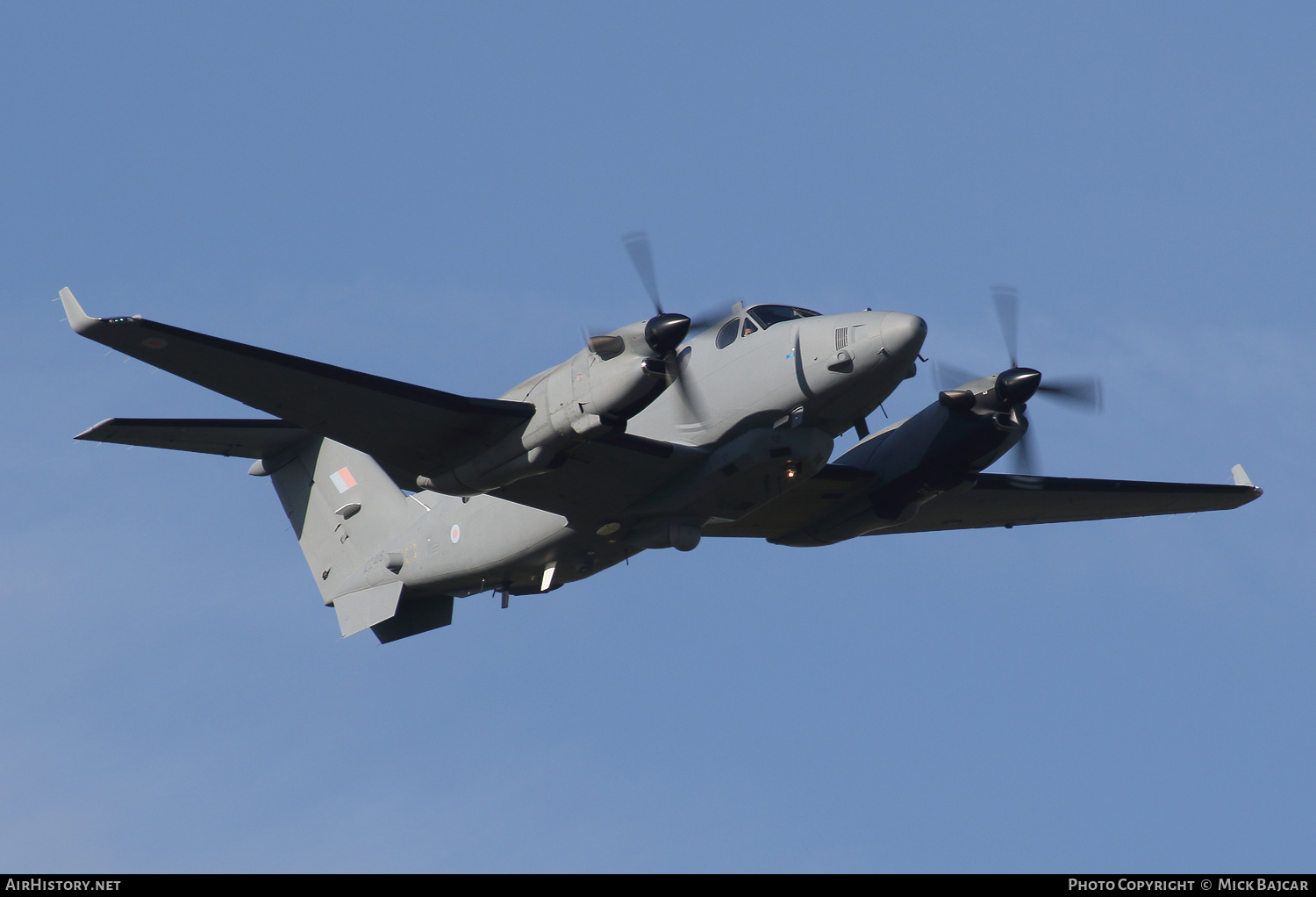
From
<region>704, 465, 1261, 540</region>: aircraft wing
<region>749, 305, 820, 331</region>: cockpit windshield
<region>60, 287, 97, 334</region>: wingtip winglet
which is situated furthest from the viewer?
<region>704, 465, 1261, 540</region>: aircraft wing

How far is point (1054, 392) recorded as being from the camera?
2380 centimetres

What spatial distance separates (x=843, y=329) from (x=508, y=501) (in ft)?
20.7

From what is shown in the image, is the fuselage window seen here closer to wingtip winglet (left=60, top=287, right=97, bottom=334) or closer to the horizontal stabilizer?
the horizontal stabilizer

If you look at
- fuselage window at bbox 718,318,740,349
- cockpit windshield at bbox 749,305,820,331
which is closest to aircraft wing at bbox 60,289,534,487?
fuselage window at bbox 718,318,740,349

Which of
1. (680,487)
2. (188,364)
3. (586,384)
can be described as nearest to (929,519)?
(680,487)

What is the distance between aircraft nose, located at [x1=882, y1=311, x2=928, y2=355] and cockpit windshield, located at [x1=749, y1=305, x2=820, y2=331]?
51.7 inches

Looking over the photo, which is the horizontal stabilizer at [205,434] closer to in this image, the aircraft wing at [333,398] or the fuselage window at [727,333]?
the aircraft wing at [333,398]

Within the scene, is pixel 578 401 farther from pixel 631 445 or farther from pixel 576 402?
pixel 631 445

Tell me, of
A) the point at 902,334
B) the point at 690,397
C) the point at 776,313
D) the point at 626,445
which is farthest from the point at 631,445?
the point at 902,334

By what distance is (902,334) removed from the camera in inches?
763

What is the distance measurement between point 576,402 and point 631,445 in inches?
58.4

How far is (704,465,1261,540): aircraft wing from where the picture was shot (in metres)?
24.6
